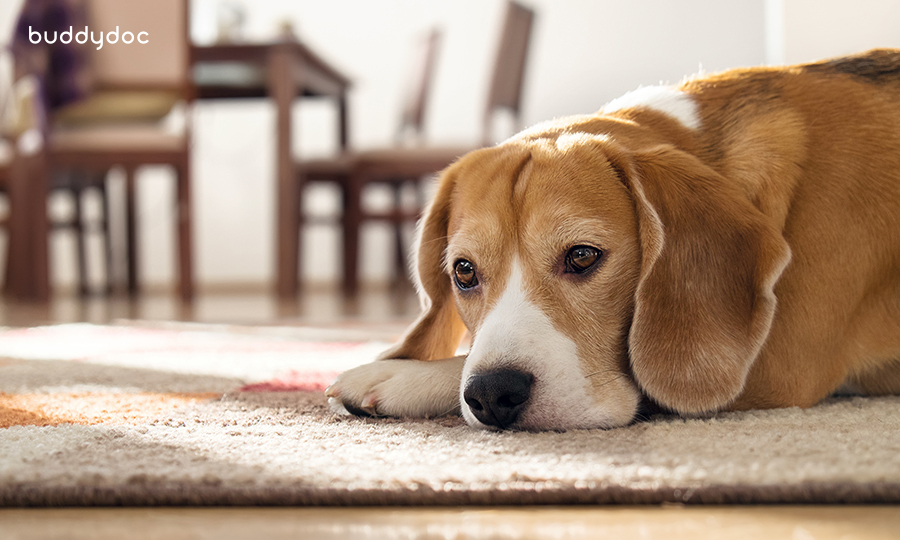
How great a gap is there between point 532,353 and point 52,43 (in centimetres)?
464

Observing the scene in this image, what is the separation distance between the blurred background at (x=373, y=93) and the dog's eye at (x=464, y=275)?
6904 mm

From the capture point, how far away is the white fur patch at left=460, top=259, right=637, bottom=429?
1.21 metres

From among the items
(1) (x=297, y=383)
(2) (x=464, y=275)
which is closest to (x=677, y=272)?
(2) (x=464, y=275)

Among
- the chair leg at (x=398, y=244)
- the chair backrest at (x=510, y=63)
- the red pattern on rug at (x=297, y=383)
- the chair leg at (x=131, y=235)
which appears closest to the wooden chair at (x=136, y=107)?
the chair leg at (x=131, y=235)

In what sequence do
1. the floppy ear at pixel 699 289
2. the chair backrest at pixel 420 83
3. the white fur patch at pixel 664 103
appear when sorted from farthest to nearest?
the chair backrest at pixel 420 83 < the white fur patch at pixel 664 103 < the floppy ear at pixel 699 289

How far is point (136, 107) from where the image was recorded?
5.00 m

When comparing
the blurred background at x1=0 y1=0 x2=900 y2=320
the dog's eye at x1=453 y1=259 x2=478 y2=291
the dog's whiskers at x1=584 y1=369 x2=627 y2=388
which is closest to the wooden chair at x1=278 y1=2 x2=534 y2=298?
the blurred background at x1=0 y1=0 x2=900 y2=320

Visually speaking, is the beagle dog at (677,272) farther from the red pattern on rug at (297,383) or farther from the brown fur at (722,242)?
the red pattern on rug at (297,383)

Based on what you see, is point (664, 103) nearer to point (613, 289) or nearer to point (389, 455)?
point (613, 289)

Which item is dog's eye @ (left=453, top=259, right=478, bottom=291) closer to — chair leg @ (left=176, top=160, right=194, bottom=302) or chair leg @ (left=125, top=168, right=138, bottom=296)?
chair leg @ (left=176, top=160, right=194, bottom=302)

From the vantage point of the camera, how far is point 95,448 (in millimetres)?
1088

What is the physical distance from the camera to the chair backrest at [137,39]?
463 centimetres

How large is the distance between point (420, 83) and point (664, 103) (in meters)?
5.56

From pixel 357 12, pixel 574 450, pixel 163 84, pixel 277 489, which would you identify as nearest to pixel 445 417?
pixel 574 450
